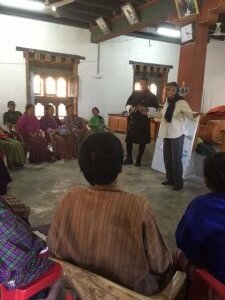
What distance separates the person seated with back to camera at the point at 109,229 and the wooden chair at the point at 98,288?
0.05 m

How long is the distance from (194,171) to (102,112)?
365 cm

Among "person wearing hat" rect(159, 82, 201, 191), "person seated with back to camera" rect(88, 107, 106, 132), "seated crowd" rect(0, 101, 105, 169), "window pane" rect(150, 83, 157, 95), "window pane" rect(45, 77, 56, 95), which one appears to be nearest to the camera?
"person wearing hat" rect(159, 82, 201, 191)

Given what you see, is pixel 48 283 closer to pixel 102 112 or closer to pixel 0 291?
pixel 0 291

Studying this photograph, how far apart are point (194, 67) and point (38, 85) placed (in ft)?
12.4

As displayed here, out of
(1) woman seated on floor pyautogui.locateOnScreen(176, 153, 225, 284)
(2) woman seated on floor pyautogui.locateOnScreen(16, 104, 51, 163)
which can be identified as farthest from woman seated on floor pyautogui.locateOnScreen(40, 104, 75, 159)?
(1) woman seated on floor pyautogui.locateOnScreen(176, 153, 225, 284)

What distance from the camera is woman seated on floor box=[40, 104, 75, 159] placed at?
5.86 meters

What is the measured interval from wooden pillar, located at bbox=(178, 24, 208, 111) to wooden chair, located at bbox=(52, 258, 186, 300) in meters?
4.00

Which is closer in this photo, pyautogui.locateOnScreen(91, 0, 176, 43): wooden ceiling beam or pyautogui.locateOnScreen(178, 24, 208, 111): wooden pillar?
pyautogui.locateOnScreen(178, 24, 208, 111): wooden pillar

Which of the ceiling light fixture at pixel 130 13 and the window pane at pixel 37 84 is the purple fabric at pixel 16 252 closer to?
the ceiling light fixture at pixel 130 13

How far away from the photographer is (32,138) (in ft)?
18.4

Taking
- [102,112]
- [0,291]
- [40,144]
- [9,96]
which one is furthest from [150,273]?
[102,112]

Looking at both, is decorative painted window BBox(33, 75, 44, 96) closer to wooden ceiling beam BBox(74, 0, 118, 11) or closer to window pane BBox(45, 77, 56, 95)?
window pane BBox(45, 77, 56, 95)

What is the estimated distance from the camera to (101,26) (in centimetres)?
663

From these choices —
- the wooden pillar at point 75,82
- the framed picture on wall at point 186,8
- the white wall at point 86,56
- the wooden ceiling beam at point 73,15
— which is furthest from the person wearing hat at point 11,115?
the framed picture on wall at point 186,8
